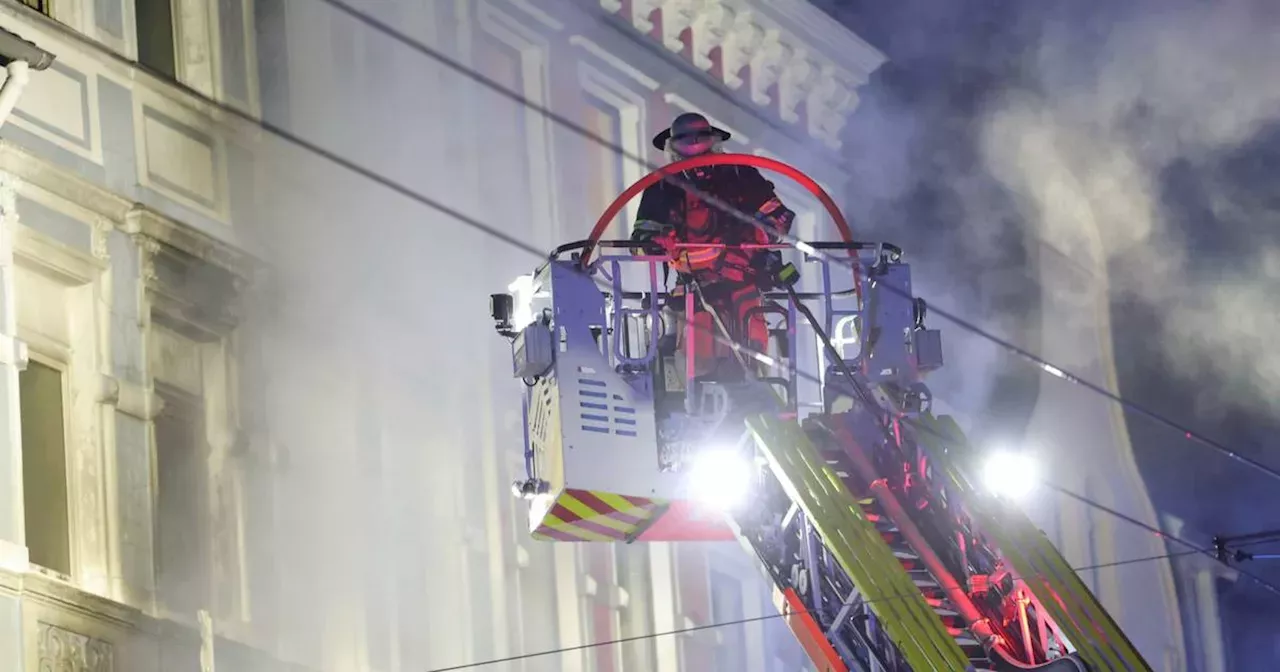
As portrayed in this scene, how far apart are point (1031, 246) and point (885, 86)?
1.70 m

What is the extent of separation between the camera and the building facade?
388 inches

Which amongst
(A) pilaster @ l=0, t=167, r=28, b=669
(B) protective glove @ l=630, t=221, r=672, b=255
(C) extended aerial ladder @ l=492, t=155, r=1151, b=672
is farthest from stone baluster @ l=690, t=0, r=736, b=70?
(A) pilaster @ l=0, t=167, r=28, b=669

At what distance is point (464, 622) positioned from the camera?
12.0m

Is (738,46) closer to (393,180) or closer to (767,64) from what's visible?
(767,64)

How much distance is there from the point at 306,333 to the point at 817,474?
3.75m

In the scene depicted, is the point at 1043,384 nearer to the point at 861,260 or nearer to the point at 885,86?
the point at 885,86

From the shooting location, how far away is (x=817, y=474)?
29.9 feet

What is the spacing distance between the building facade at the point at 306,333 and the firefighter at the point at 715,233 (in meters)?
2.39

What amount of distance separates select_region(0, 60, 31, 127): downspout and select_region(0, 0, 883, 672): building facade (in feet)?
0.76

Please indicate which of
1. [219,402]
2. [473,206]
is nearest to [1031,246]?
[473,206]

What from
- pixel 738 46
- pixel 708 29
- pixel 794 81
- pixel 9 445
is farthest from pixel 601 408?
pixel 794 81

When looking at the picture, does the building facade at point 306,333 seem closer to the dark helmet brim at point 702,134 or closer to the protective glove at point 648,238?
the dark helmet brim at point 702,134

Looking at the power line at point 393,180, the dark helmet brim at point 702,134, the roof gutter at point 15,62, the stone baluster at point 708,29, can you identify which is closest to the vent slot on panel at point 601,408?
the power line at point 393,180

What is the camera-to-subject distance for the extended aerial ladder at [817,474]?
8727 millimetres
